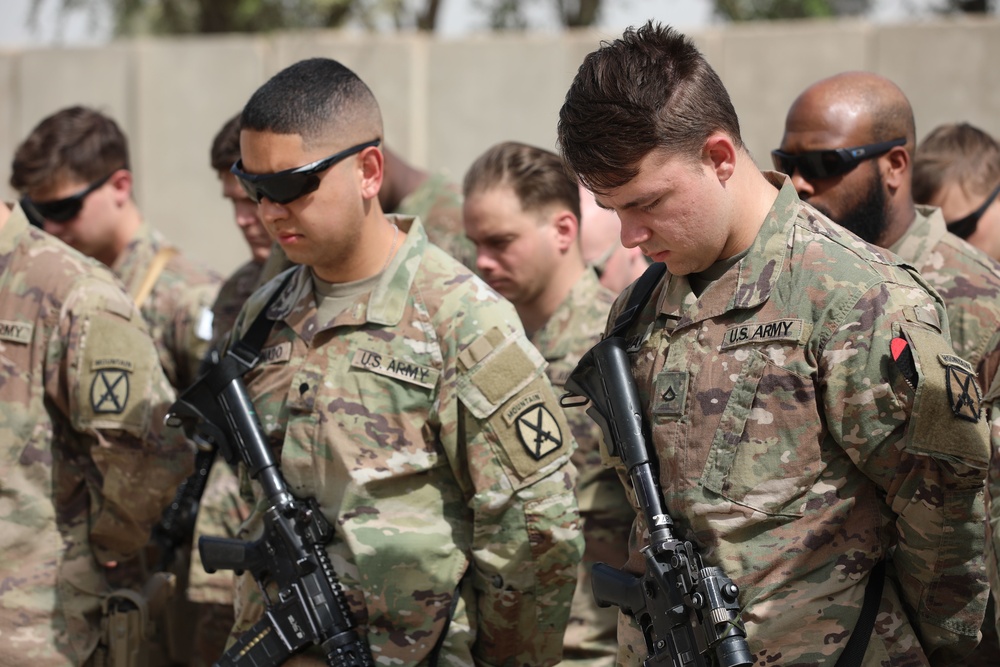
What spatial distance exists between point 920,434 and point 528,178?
222 cm

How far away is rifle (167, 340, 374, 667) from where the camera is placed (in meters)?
2.90

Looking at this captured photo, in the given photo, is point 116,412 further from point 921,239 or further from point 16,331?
point 921,239

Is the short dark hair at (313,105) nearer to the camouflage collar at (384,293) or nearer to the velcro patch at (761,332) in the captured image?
the camouflage collar at (384,293)

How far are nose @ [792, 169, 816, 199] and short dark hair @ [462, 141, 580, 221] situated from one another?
3.16 feet

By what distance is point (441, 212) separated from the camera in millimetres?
5109

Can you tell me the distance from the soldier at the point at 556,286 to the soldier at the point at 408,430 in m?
0.84

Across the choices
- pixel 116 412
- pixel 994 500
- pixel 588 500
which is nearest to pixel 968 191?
pixel 588 500

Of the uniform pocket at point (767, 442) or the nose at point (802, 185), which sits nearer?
the uniform pocket at point (767, 442)

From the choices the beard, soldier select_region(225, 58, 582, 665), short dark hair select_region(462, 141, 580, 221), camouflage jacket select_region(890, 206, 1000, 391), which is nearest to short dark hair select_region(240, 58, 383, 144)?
soldier select_region(225, 58, 582, 665)

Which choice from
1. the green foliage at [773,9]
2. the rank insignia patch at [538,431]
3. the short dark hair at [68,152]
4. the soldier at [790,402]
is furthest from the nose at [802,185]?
the green foliage at [773,9]

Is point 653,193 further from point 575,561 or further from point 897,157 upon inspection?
point 897,157

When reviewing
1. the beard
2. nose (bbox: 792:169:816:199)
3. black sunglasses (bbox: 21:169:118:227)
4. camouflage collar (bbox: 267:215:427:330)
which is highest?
nose (bbox: 792:169:816:199)

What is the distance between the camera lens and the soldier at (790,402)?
7.55 ft

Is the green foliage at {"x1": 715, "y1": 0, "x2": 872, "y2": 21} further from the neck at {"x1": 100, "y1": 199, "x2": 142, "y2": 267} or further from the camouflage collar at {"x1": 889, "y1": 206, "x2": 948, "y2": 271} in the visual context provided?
the camouflage collar at {"x1": 889, "y1": 206, "x2": 948, "y2": 271}
